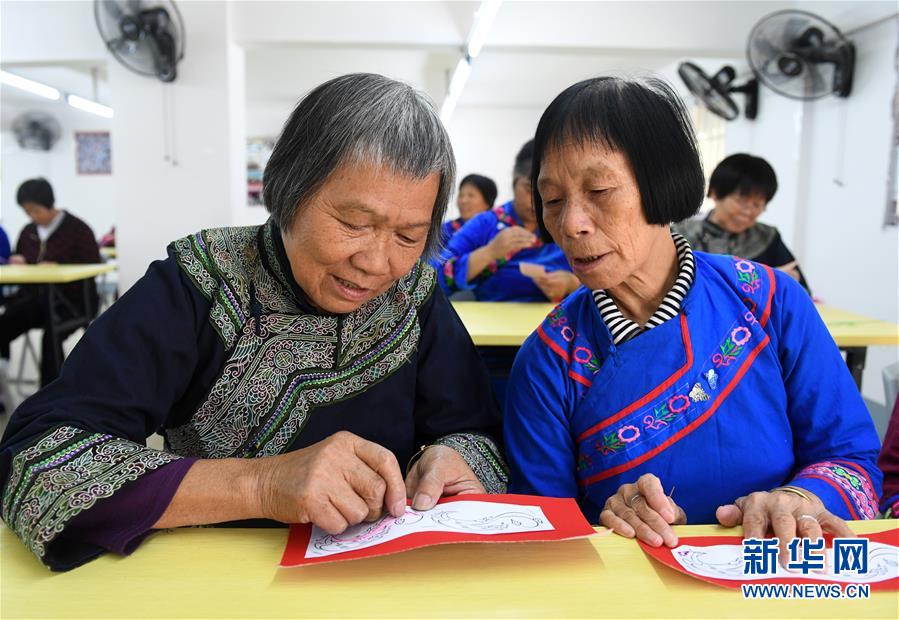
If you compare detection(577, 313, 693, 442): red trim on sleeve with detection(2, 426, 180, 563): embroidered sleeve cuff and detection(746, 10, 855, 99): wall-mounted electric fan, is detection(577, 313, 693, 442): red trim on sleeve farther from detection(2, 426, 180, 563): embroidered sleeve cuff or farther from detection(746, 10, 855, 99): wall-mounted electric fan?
detection(746, 10, 855, 99): wall-mounted electric fan

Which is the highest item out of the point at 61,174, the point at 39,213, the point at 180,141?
the point at 61,174

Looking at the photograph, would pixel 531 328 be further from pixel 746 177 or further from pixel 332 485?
pixel 746 177

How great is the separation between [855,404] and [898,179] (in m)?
4.46

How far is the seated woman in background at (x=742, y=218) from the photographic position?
3.46m

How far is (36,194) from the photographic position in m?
5.48

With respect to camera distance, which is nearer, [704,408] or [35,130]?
[704,408]

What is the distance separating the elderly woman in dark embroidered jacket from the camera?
82 centimetres

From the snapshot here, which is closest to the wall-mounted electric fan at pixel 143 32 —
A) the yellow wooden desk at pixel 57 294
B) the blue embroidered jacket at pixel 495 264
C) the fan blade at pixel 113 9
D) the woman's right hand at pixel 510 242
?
the fan blade at pixel 113 9

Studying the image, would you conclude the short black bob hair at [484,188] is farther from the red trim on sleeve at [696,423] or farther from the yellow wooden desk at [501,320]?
the red trim on sleeve at [696,423]

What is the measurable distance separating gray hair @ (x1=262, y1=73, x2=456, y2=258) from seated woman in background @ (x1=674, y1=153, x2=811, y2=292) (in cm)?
278

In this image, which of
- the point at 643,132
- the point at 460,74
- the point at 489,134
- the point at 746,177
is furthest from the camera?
the point at 489,134

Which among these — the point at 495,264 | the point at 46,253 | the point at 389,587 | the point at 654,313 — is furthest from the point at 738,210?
the point at 46,253

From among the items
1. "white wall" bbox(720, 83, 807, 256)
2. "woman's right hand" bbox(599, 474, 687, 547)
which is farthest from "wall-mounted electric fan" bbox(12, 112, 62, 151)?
"woman's right hand" bbox(599, 474, 687, 547)

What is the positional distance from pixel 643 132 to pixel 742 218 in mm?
2734
